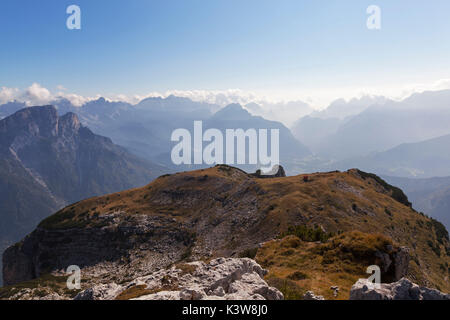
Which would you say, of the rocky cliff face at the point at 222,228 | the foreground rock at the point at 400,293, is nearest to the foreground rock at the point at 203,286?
the foreground rock at the point at 400,293

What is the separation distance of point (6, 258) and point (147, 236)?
291 feet

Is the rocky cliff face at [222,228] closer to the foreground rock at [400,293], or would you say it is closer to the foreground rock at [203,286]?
the foreground rock at [203,286]

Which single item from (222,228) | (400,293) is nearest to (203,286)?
(400,293)

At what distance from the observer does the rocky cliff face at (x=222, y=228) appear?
44.5m

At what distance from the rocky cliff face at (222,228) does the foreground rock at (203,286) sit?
9.52m

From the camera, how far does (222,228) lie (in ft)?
243

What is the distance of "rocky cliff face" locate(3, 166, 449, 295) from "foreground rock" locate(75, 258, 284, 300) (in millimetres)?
9523

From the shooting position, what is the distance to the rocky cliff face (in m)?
44.5

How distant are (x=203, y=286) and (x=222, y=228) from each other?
55911 millimetres

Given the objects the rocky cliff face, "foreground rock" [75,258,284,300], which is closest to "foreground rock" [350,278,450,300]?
"foreground rock" [75,258,284,300]

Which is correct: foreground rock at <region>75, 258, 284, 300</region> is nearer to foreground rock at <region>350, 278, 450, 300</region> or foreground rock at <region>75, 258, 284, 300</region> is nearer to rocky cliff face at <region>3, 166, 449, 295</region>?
foreground rock at <region>350, 278, 450, 300</region>
